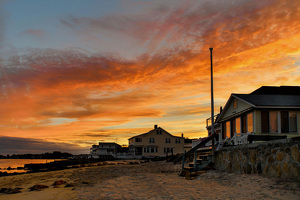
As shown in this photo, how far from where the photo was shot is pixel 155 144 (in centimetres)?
8244

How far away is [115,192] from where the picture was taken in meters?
12.2

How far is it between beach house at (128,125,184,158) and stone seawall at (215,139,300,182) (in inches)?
2555

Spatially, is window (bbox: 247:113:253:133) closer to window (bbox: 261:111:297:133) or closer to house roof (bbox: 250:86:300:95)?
window (bbox: 261:111:297:133)

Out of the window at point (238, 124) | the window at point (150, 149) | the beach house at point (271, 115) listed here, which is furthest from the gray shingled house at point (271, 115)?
the window at point (150, 149)

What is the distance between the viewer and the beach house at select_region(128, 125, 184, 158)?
8156cm

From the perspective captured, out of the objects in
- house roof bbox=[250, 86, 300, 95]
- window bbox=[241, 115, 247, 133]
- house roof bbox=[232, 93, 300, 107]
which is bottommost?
window bbox=[241, 115, 247, 133]

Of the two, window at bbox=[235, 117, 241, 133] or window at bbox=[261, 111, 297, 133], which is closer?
window at bbox=[261, 111, 297, 133]

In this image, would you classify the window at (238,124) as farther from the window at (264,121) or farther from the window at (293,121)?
the window at (293,121)

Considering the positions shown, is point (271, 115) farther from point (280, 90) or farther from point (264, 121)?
point (280, 90)

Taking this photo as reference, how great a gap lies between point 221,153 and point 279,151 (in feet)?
22.7

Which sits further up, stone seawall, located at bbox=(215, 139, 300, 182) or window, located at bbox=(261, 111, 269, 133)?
window, located at bbox=(261, 111, 269, 133)

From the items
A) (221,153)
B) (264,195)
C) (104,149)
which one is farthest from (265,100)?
(104,149)

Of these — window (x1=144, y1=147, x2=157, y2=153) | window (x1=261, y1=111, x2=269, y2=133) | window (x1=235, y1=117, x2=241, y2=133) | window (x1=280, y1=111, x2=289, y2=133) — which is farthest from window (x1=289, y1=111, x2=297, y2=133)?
window (x1=144, y1=147, x2=157, y2=153)

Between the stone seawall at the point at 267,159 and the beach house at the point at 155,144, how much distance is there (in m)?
64.9
